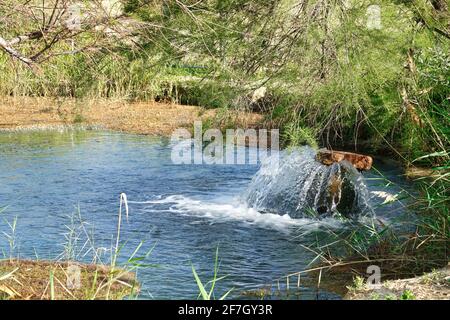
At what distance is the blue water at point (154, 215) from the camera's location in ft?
20.2

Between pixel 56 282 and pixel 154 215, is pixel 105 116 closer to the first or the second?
pixel 154 215

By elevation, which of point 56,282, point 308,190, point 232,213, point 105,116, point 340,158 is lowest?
point 232,213

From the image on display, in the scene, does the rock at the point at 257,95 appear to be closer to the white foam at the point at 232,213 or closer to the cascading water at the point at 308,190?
the cascading water at the point at 308,190

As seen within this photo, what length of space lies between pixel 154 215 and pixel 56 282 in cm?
345

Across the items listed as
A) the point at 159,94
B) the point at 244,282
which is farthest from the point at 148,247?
the point at 159,94

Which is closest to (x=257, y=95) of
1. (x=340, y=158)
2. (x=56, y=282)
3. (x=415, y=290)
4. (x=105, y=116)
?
(x=340, y=158)

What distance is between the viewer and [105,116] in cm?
1546

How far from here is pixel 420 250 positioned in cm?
557

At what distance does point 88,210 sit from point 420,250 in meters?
3.83

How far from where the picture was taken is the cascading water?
8.33m

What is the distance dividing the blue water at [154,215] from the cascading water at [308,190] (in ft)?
0.88

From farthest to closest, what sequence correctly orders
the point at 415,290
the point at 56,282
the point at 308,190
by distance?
the point at 308,190
the point at 56,282
the point at 415,290
